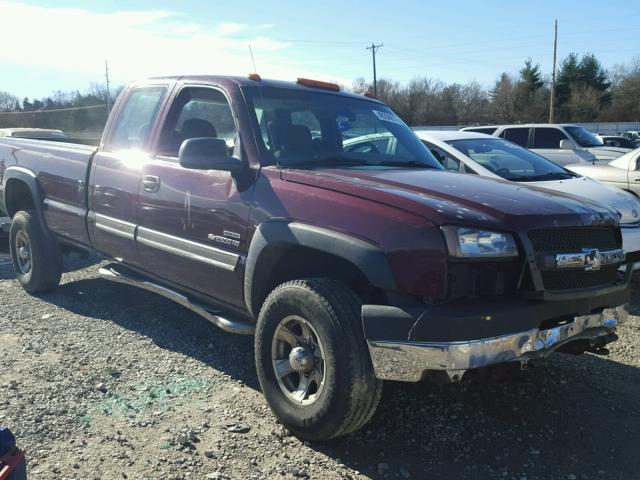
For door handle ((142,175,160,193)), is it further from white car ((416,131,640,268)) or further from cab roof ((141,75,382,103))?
white car ((416,131,640,268))

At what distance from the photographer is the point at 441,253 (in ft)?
9.02

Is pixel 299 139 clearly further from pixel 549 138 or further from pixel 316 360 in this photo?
pixel 549 138

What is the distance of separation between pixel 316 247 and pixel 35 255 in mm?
→ 3921

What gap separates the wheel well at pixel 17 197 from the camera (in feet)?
20.5

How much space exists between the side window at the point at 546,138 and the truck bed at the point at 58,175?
32.7ft

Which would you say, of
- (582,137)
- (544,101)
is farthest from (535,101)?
(582,137)

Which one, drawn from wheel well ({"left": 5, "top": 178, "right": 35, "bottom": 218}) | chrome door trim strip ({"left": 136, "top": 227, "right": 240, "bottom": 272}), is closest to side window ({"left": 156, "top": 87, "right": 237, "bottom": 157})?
chrome door trim strip ({"left": 136, "top": 227, "right": 240, "bottom": 272})

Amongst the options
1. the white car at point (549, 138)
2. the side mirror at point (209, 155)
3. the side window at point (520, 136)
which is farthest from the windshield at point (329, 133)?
the side window at point (520, 136)

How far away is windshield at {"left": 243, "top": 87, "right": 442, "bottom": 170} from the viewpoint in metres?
3.85

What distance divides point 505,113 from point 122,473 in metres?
67.5

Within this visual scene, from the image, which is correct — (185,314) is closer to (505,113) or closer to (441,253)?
(441,253)

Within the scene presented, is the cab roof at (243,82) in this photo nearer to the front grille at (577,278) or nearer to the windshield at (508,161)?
the front grille at (577,278)

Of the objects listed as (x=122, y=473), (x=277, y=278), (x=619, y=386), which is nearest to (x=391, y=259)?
(x=277, y=278)

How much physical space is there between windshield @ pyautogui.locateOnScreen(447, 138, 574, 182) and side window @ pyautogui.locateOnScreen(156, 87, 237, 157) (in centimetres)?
371
